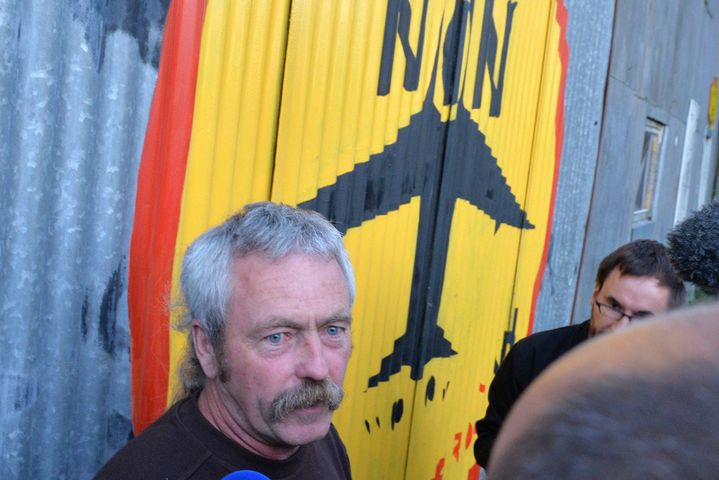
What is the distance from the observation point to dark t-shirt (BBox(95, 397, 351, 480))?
1.46 m

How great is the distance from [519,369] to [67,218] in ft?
5.38

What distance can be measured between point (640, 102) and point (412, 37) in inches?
183

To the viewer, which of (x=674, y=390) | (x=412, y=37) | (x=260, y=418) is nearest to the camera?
(x=674, y=390)

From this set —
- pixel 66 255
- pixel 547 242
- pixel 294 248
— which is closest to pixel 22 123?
pixel 66 255

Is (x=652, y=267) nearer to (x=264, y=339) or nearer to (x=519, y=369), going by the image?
(x=519, y=369)

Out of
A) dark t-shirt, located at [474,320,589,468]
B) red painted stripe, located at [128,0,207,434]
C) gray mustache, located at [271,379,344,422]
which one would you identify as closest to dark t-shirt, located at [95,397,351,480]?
gray mustache, located at [271,379,344,422]

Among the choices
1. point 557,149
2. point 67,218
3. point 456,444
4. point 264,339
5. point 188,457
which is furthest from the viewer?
point 557,149

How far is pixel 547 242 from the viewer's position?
4930 millimetres

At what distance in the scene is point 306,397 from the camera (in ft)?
5.38

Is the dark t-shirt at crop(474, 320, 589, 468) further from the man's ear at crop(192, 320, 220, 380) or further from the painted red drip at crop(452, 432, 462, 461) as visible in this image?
the man's ear at crop(192, 320, 220, 380)

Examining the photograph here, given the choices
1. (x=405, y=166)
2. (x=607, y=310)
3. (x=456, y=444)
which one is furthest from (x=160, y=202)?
(x=456, y=444)

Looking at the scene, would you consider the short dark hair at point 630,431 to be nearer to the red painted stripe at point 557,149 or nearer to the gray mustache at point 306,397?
the gray mustache at point 306,397

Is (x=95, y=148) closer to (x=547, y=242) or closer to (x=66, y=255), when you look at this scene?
(x=66, y=255)

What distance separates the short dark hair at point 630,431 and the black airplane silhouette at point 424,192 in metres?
2.11
